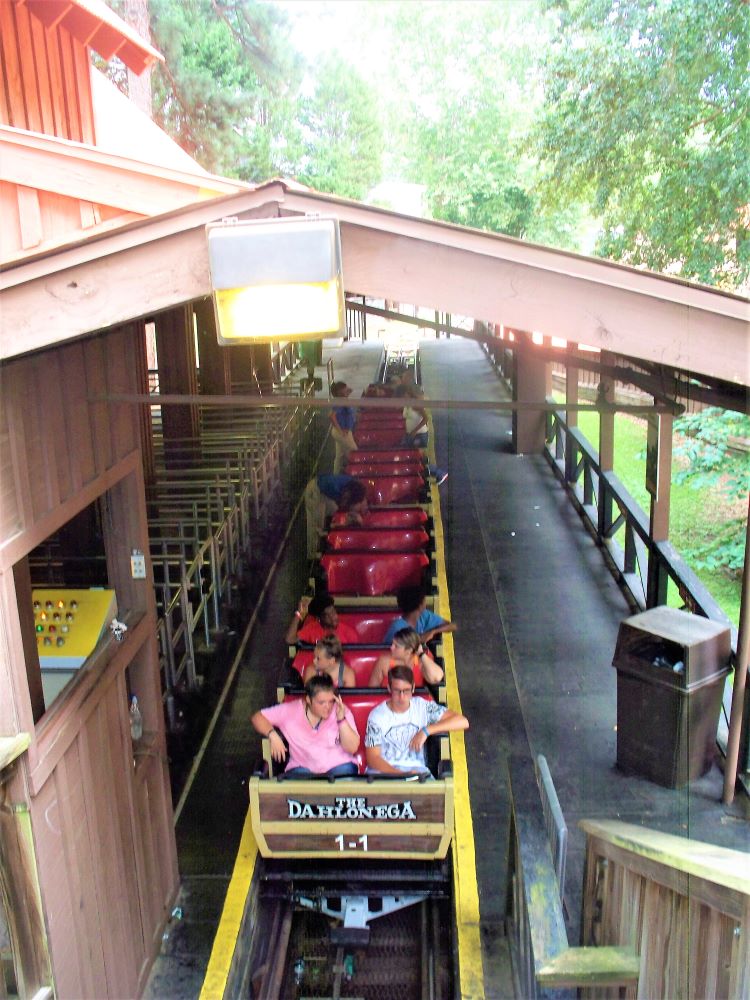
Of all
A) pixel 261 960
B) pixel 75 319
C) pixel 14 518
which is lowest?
pixel 261 960

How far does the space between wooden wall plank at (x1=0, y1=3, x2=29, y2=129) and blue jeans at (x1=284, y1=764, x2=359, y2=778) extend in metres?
4.89

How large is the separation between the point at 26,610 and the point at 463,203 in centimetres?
1503

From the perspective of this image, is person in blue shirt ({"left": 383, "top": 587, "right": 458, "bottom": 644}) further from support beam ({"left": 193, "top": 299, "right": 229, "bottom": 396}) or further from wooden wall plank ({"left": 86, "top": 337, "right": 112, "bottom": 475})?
support beam ({"left": 193, "top": 299, "right": 229, "bottom": 396})

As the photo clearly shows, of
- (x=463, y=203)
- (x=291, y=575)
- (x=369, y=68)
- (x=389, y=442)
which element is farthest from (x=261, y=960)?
(x=463, y=203)

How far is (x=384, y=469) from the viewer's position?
10547mm

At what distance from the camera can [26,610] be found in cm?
341

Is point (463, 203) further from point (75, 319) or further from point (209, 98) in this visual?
point (75, 319)

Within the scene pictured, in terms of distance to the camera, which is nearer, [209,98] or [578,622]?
[578,622]

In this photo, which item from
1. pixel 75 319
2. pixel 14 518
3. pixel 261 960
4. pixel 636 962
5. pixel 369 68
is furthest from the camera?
pixel 369 68

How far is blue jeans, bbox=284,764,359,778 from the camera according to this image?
14.2ft

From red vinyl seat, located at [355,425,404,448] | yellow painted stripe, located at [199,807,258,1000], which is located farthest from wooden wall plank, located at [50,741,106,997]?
red vinyl seat, located at [355,425,404,448]

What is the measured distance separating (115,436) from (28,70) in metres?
3.90

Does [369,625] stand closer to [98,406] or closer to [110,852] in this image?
[110,852]

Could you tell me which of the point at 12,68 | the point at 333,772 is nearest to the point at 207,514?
the point at 12,68
